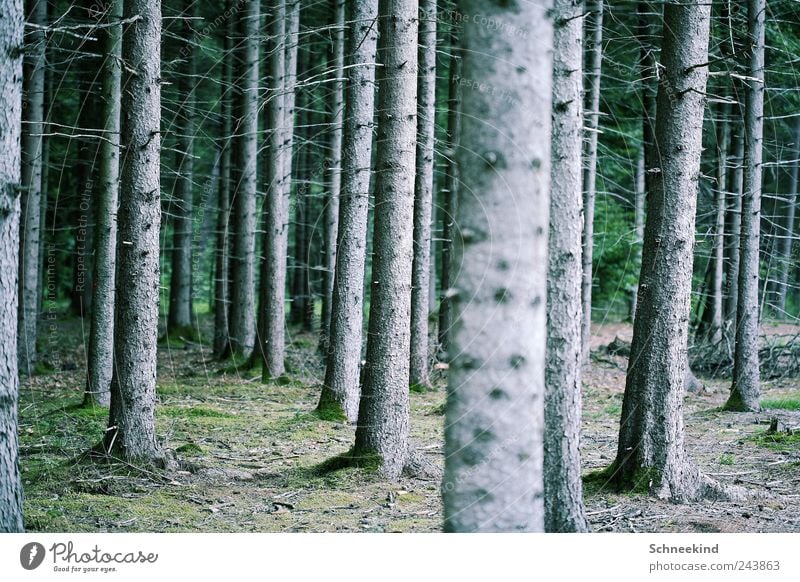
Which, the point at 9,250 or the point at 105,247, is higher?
the point at 105,247

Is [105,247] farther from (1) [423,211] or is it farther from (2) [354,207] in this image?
(1) [423,211]

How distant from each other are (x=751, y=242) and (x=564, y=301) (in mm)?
7673

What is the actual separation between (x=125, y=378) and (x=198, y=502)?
1579mm

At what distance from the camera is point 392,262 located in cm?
785

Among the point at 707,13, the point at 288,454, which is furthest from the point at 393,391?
the point at 707,13

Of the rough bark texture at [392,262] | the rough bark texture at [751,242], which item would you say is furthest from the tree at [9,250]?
the rough bark texture at [751,242]

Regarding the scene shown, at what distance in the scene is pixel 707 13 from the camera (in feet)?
23.0

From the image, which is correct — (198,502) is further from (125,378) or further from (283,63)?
(283,63)

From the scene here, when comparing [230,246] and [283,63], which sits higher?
[283,63]

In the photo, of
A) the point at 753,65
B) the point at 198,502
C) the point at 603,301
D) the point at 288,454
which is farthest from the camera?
the point at 603,301

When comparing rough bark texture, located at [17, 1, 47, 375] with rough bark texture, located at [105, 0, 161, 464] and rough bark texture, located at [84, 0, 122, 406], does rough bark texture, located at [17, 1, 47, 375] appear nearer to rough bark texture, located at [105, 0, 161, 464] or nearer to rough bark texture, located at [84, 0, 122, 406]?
rough bark texture, located at [84, 0, 122, 406]

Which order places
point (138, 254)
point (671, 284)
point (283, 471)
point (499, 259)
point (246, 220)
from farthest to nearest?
1. point (246, 220)
2. point (283, 471)
3. point (138, 254)
4. point (671, 284)
5. point (499, 259)
